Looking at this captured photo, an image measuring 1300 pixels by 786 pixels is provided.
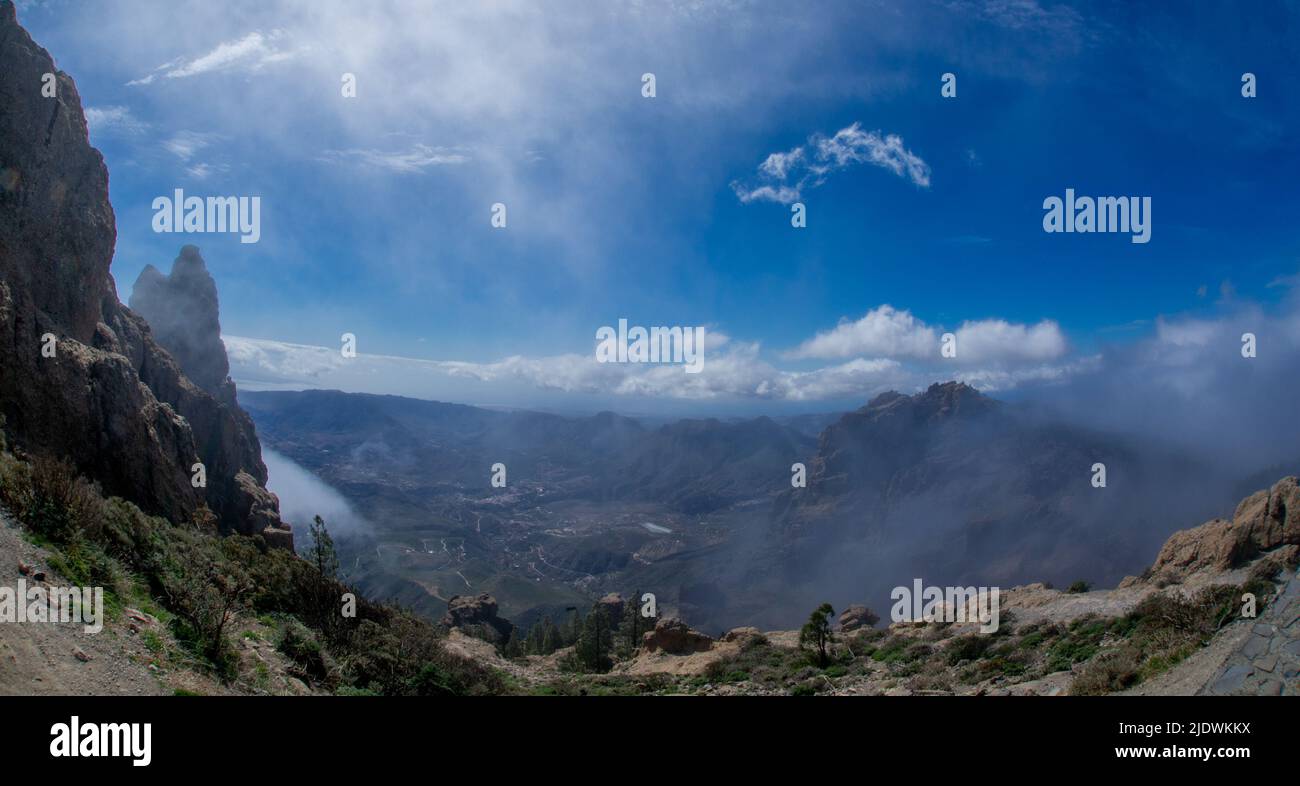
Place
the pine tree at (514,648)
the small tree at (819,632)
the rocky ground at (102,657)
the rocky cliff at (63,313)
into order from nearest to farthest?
1. the rocky ground at (102,657)
2. the rocky cliff at (63,313)
3. the small tree at (819,632)
4. the pine tree at (514,648)

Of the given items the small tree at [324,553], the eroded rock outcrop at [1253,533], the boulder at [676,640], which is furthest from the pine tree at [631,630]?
the eroded rock outcrop at [1253,533]

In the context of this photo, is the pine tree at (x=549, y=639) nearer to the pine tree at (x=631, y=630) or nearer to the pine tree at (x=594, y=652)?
the pine tree at (x=631, y=630)

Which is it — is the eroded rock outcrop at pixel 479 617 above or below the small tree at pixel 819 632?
below

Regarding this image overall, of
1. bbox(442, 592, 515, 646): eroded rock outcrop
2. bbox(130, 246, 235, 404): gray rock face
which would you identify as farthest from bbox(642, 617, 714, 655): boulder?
bbox(130, 246, 235, 404): gray rock face

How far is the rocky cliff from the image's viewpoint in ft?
73.8

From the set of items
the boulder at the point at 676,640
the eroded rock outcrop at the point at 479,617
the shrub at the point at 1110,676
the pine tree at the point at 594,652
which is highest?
the shrub at the point at 1110,676

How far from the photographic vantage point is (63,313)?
92.2ft

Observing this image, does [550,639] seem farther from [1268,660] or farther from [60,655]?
[1268,660]

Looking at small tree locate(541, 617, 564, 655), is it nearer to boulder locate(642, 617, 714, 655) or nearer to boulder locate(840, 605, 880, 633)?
boulder locate(642, 617, 714, 655)

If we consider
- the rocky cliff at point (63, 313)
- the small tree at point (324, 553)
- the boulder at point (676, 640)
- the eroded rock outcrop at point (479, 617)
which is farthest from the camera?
the eroded rock outcrop at point (479, 617)

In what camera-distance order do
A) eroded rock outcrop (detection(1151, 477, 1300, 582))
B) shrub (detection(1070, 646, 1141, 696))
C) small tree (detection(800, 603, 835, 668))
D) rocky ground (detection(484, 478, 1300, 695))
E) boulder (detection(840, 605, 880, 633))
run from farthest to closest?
1. boulder (detection(840, 605, 880, 633))
2. small tree (detection(800, 603, 835, 668))
3. eroded rock outcrop (detection(1151, 477, 1300, 582))
4. shrub (detection(1070, 646, 1141, 696))
5. rocky ground (detection(484, 478, 1300, 695))

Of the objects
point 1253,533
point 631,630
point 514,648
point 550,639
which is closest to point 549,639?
point 550,639

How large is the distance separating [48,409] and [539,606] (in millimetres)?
160165

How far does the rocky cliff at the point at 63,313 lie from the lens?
73.8ft
